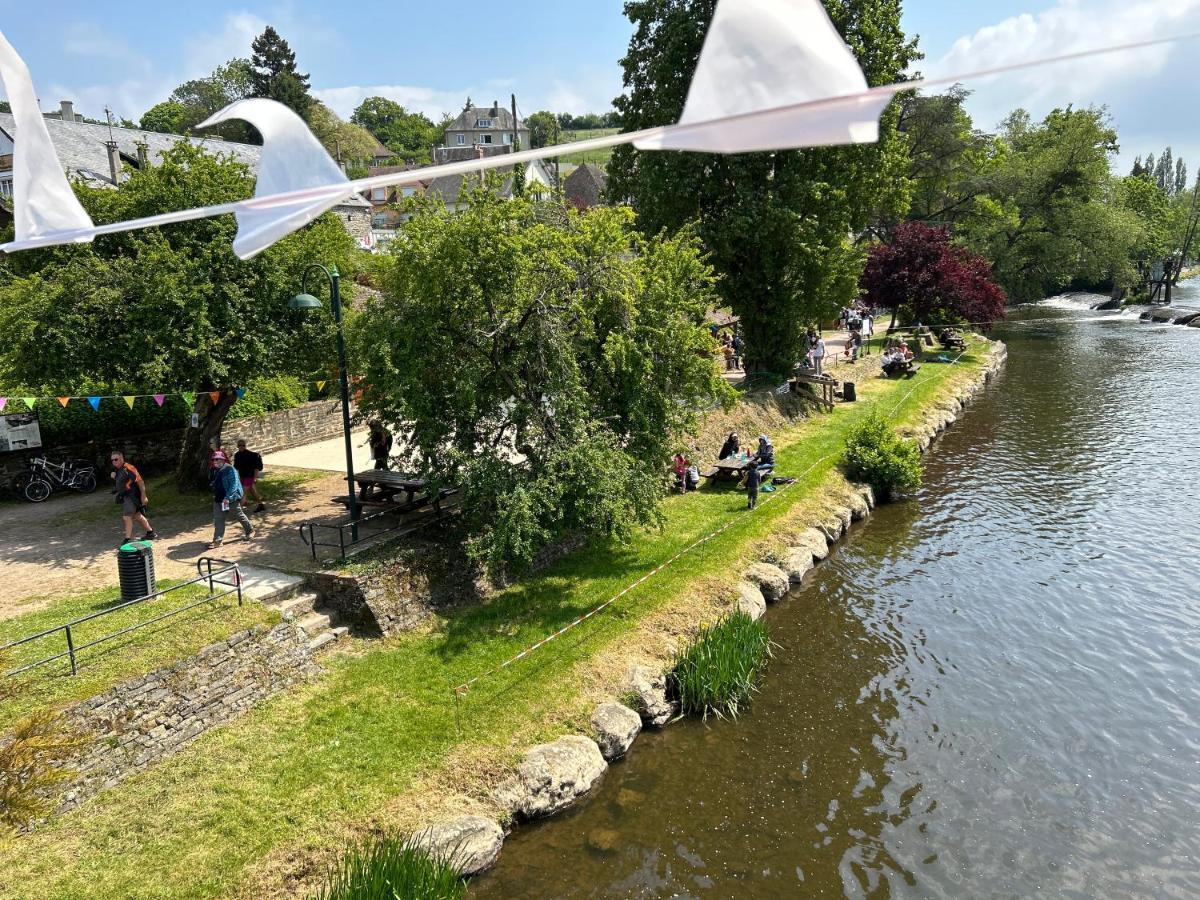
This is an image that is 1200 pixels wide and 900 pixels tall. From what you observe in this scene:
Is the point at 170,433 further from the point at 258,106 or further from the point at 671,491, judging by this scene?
the point at 258,106

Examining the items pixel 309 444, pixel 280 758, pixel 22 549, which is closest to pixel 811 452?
pixel 309 444

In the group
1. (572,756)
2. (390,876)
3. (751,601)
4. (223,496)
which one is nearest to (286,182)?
(390,876)

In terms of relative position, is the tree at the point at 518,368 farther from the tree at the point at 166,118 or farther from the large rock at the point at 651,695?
the tree at the point at 166,118

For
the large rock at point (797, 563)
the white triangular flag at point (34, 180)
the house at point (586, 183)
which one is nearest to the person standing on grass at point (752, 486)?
the large rock at point (797, 563)

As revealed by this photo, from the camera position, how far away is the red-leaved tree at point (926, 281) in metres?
38.1

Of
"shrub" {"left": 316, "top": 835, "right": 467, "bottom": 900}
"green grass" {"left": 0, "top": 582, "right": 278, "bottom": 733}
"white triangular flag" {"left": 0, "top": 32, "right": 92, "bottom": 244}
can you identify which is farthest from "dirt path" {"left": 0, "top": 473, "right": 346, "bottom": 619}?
"white triangular flag" {"left": 0, "top": 32, "right": 92, "bottom": 244}

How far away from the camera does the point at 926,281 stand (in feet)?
124

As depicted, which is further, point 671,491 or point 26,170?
point 671,491

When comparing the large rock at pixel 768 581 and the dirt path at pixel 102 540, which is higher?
the dirt path at pixel 102 540

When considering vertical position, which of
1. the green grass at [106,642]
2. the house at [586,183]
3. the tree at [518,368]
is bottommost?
the green grass at [106,642]

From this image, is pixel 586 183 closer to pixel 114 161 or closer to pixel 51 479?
pixel 114 161

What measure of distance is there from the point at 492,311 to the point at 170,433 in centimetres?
1149

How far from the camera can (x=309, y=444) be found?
22031 mm

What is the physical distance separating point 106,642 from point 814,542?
13360 mm
